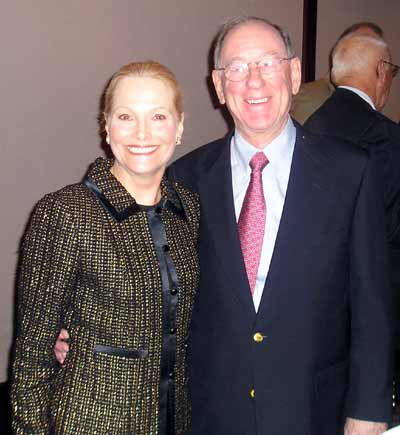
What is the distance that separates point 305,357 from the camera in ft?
5.16

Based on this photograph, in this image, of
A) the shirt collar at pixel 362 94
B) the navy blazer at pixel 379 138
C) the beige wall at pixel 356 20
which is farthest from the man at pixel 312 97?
the beige wall at pixel 356 20

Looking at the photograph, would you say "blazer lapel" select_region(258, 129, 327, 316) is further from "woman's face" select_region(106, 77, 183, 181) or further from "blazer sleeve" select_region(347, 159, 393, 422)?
"woman's face" select_region(106, 77, 183, 181)

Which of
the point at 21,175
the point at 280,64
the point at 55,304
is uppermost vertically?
the point at 280,64

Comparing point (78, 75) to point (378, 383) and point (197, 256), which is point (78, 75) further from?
point (378, 383)

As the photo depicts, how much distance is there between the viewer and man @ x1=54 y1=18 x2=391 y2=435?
1.56m

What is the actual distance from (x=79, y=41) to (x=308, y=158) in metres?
1.76

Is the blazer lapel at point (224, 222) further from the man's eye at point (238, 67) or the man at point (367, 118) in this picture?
the man at point (367, 118)

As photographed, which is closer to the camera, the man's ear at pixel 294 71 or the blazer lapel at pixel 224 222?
the blazer lapel at pixel 224 222

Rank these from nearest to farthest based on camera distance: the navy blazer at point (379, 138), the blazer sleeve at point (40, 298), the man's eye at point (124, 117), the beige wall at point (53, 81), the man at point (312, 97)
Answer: the blazer sleeve at point (40, 298) → the man's eye at point (124, 117) → the navy blazer at point (379, 138) → the beige wall at point (53, 81) → the man at point (312, 97)

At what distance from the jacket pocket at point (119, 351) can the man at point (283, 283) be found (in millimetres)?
292

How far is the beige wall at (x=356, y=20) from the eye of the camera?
4395mm

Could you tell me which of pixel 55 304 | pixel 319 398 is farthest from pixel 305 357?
pixel 55 304

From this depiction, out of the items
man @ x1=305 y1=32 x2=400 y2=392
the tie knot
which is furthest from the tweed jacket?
man @ x1=305 y1=32 x2=400 y2=392

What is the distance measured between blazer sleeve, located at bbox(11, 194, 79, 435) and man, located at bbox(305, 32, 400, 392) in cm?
118
